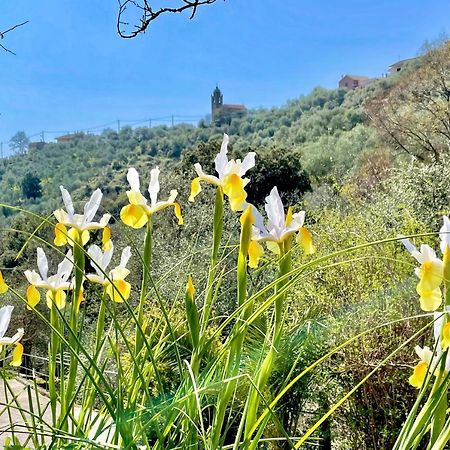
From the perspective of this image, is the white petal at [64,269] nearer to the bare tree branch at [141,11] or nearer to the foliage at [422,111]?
the bare tree branch at [141,11]

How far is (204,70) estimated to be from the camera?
43094mm

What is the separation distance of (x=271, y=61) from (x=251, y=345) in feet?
167

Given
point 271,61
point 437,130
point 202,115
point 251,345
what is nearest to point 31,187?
point 202,115

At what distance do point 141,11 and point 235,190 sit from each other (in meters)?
0.62

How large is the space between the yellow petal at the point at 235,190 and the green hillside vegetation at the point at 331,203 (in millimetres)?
73

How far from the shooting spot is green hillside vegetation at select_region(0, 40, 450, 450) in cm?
304

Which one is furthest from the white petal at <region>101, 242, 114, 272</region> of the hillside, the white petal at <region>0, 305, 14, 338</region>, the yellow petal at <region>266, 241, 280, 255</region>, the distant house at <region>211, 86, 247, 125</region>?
the distant house at <region>211, 86, 247, 125</region>

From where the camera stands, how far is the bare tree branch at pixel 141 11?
1.06m

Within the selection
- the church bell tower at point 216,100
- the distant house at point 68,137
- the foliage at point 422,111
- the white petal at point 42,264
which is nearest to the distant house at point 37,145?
the distant house at point 68,137

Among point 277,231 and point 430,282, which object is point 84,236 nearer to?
point 277,231

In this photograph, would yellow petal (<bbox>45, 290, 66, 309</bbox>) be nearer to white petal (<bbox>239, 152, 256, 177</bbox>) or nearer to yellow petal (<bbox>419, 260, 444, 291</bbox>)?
white petal (<bbox>239, 152, 256, 177</bbox>)

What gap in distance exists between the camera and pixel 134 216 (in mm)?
742

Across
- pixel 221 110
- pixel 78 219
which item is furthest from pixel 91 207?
pixel 221 110

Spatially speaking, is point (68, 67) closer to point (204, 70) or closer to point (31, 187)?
point (204, 70)
